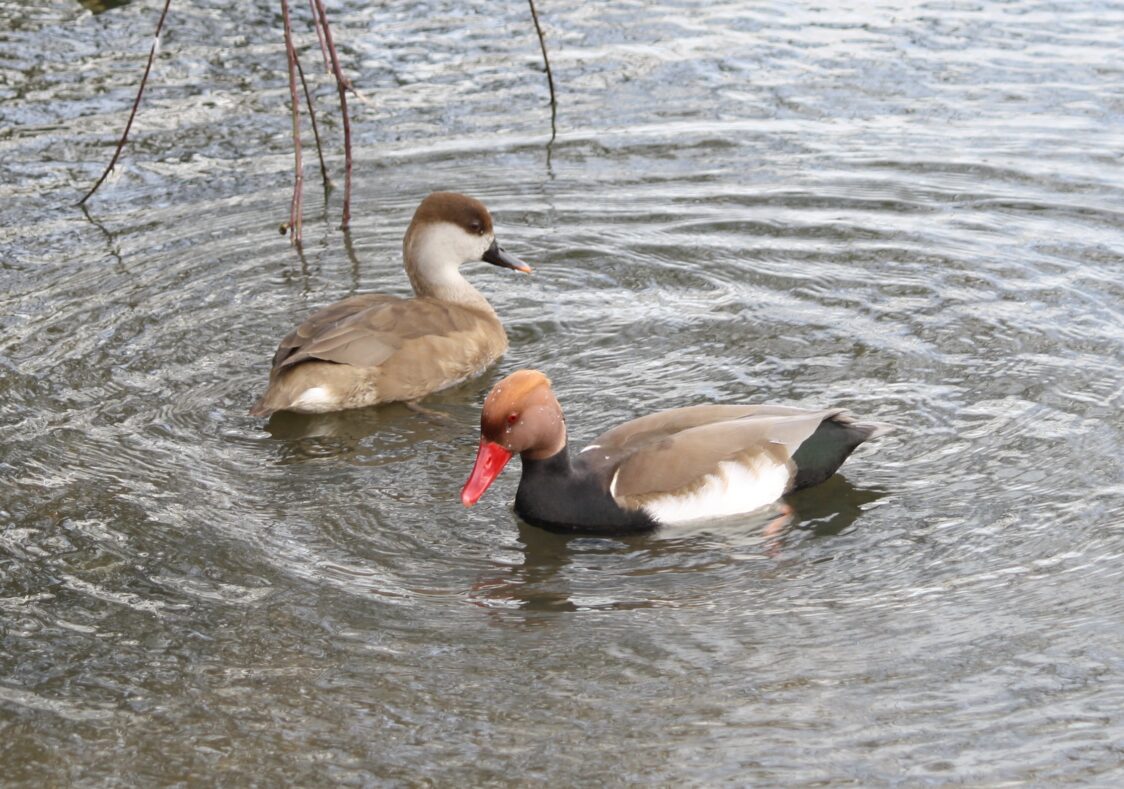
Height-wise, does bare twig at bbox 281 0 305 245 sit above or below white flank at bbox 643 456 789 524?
above

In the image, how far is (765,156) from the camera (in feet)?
35.7

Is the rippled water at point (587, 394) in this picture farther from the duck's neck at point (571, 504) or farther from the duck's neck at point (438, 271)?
the duck's neck at point (438, 271)

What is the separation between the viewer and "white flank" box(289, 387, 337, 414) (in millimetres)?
7781

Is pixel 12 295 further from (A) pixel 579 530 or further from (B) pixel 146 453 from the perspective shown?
(A) pixel 579 530

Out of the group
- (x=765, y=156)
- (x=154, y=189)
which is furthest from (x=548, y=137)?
(x=154, y=189)

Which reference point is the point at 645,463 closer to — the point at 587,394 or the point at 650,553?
the point at 650,553

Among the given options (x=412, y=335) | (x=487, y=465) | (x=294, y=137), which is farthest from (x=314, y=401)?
(x=294, y=137)

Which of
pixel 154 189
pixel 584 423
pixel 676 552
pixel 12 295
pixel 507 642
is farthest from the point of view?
pixel 154 189

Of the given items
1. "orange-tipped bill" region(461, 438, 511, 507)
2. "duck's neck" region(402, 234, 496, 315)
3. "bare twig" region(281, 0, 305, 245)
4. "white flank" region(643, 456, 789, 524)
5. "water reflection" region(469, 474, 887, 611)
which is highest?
"bare twig" region(281, 0, 305, 245)

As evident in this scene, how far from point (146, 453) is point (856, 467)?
10.5 ft

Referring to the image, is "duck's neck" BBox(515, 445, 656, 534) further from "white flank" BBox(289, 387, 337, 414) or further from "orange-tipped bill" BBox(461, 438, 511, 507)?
"white flank" BBox(289, 387, 337, 414)

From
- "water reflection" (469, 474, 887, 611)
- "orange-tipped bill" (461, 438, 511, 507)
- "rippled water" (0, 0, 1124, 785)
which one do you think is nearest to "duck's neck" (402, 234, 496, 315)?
"rippled water" (0, 0, 1124, 785)

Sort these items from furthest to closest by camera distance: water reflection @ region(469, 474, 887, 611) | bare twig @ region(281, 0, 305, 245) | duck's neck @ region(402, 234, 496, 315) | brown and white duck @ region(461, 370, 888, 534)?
duck's neck @ region(402, 234, 496, 315)
bare twig @ region(281, 0, 305, 245)
brown and white duck @ region(461, 370, 888, 534)
water reflection @ region(469, 474, 887, 611)

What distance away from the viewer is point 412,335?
8.27 m
